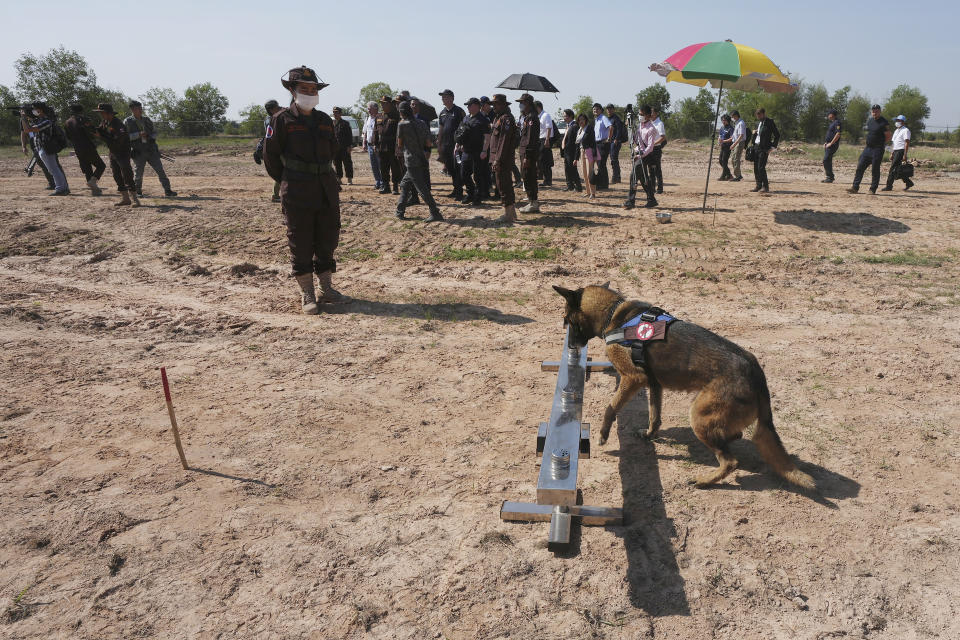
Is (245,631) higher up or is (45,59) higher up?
(45,59)

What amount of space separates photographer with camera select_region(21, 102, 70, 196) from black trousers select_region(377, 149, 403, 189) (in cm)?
830

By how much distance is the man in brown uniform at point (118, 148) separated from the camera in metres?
12.6

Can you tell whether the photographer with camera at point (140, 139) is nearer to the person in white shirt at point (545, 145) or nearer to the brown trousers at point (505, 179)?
the brown trousers at point (505, 179)

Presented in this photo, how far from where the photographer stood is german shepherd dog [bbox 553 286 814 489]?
11.7 ft

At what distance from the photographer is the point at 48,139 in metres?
14.7

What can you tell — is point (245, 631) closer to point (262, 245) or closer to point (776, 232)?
point (262, 245)

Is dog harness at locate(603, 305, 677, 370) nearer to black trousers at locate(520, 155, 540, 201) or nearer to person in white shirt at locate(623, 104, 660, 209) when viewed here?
black trousers at locate(520, 155, 540, 201)

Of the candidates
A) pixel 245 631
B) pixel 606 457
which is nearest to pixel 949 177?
pixel 606 457

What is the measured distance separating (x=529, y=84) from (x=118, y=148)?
1010 centimetres

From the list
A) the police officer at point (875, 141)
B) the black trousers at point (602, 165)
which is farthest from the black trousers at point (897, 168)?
the black trousers at point (602, 165)

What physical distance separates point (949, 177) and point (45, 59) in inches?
3124

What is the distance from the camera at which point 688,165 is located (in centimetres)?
2347

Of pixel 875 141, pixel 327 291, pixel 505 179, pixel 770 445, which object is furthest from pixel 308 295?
pixel 875 141

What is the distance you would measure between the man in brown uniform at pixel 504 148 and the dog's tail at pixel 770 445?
8213mm
